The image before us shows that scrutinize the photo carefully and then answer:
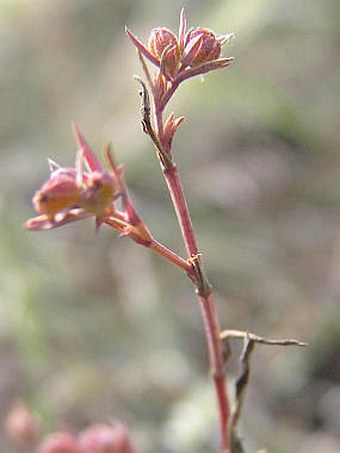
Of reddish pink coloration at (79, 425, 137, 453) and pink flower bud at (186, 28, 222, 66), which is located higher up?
pink flower bud at (186, 28, 222, 66)

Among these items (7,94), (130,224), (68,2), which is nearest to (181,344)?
(130,224)

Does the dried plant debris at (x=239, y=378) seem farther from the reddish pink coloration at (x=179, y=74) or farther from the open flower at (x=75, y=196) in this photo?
the open flower at (x=75, y=196)

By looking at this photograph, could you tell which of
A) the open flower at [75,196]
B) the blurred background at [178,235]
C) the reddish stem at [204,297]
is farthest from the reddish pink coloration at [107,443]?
the open flower at [75,196]

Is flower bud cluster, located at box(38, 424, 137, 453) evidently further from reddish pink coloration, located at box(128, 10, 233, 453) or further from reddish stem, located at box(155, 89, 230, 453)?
reddish pink coloration, located at box(128, 10, 233, 453)

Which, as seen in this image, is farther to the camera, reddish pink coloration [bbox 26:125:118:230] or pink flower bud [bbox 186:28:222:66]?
pink flower bud [bbox 186:28:222:66]

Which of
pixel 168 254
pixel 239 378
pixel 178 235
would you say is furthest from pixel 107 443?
pixel 178 235

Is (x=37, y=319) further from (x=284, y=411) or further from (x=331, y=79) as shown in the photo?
(x=331, y=79)

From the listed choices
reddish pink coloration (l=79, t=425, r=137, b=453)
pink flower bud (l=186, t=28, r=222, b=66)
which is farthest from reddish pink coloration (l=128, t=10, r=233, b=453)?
reddish pink coloration (l=79, t=425, r=137, b=453)
